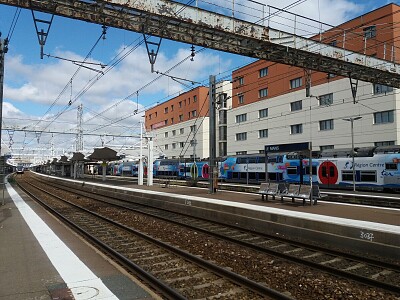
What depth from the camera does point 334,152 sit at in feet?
90.9

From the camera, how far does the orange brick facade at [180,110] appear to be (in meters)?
66.5

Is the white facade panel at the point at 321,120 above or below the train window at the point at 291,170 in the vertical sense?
above

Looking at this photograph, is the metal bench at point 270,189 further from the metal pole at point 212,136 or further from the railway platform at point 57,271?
the railway platform at point 57,271

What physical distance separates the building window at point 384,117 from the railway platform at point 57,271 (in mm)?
32209

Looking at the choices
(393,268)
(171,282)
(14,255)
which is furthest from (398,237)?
(14,255)

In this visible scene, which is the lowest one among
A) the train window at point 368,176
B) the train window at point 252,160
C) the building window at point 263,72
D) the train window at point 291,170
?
the train window at point 368,176

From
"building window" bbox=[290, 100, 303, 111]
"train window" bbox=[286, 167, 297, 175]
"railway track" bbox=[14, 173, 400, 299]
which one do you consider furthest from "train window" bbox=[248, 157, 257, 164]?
"railway track" bbox=[14, 173, 400, 299]

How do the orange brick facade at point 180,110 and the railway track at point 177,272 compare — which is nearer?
the railway track at point 177,272

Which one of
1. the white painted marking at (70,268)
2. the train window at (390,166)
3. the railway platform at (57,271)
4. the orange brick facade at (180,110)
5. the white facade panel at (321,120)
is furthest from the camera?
the orange brick facade at (180,110)

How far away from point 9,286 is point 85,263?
1755 millimetres

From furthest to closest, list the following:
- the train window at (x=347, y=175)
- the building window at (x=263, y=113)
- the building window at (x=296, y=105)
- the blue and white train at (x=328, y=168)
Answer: the building window at (x=263, y=113) → the building window at (x=296, y=105) → the train window at (x=347, y=175) → the blue and white train at (x=328, y=168)

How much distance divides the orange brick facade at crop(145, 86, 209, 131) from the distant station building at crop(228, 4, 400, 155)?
9.85 meters

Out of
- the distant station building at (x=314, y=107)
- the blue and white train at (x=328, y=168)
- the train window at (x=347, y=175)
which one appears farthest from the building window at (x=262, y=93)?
the train window at (x=347, y=175)

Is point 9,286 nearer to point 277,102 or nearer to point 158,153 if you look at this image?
point 277,102
